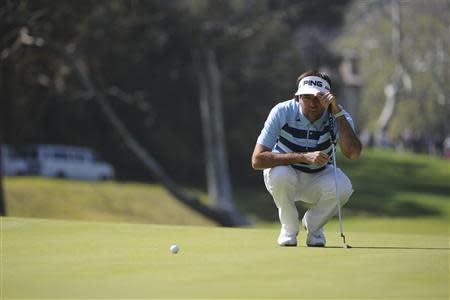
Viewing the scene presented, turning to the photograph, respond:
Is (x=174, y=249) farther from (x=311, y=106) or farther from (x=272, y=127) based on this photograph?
(x=311, y=106)

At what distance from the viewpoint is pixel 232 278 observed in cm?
798

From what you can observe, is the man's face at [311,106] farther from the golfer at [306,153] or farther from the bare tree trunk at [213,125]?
the bare tree trunk at [213,125]

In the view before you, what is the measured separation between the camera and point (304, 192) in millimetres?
10531

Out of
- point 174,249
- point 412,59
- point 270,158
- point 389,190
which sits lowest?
point 389,190

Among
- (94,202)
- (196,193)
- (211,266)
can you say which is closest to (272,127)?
(211,266)

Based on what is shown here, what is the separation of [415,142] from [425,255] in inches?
3388

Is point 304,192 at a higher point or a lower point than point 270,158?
lower

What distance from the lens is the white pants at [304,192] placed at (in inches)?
403

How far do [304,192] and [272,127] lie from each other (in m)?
0.74

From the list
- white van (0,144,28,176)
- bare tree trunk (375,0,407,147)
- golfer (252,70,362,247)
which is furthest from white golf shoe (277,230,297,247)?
bare tree trunk (375,0,407,147)

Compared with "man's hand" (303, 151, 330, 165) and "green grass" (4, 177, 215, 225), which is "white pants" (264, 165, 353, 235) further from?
"green grass" (4, 177, 215, 225)

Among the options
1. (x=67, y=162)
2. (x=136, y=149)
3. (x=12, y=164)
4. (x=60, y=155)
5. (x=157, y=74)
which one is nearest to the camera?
(x=136, y=149)

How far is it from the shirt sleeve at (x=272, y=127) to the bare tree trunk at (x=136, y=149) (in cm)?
2586

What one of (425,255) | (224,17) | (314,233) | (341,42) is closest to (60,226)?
(314,233)
